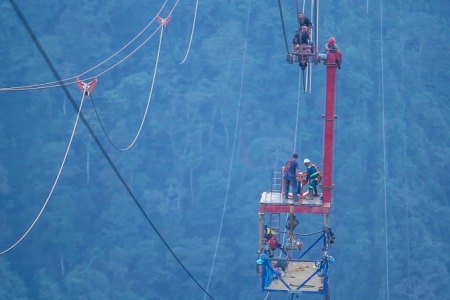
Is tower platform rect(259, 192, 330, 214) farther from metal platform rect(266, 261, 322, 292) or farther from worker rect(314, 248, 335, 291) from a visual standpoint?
metal platform rect(266, 261, 322, 292)

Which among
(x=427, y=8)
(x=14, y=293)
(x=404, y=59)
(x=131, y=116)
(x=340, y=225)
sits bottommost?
(x=14, y=293)

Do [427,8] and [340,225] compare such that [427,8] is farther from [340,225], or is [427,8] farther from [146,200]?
[146,200]


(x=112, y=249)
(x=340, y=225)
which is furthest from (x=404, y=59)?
(x=112, y=249)

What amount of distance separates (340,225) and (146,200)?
978cm

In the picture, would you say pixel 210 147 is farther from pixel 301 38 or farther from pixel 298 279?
pixel 298 279

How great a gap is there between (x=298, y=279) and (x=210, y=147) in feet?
122

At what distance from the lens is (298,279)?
511 inches

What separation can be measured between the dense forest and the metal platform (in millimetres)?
29610

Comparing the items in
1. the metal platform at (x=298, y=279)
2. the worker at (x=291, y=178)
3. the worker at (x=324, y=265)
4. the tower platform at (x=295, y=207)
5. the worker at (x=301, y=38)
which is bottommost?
the metal platform at (x=298, y=279)

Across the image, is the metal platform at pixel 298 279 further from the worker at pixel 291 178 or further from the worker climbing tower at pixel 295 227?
the worker at pixel 291 178

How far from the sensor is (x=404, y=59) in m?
53.1

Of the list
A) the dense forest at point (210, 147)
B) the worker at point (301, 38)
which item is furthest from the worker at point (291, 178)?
the dense forest at point (210, 147)

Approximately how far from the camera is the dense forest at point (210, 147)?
4462 centimetres

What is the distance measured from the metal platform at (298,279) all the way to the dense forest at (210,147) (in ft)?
97.1
